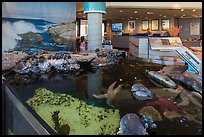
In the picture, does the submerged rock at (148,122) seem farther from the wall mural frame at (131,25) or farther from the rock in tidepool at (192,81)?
the wall mural frame at (131,25)

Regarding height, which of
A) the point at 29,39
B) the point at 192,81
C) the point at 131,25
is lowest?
the point at 192,81

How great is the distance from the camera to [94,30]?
20.6 ft

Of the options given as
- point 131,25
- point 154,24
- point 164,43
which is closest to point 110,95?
point 164,43

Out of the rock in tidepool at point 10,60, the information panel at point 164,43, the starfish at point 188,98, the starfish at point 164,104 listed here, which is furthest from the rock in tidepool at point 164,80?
the information panel at point 164,43

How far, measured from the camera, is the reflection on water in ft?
3.93

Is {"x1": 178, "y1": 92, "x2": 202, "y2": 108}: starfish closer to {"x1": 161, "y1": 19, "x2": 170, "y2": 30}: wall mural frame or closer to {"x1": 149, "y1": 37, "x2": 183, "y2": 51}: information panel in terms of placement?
{"x1": 149, "y1": 37, "x2": 183, "y2": 51}: information panel

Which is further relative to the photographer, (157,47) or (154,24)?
(154,24)

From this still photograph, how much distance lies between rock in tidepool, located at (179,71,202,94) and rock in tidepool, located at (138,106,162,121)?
0.59 m

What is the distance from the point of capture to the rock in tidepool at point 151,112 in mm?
1287

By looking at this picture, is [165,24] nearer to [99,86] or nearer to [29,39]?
[29,39]

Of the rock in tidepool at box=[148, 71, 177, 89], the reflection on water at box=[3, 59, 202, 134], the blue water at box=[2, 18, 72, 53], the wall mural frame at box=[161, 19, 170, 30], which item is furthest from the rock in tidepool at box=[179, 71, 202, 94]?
the wall mural frame at box=[161, 19, 170, 30]

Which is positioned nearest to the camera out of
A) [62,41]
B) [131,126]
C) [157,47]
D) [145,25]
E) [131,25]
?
[131,126]

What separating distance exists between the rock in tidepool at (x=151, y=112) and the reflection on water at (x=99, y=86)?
0.11 feet

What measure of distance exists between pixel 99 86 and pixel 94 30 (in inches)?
176
